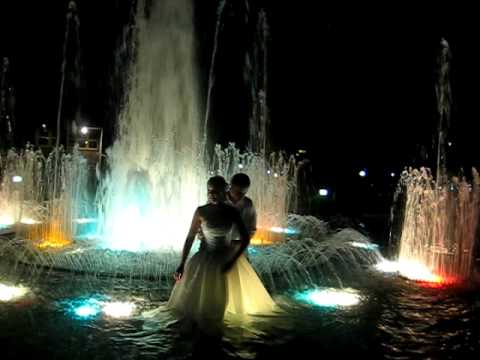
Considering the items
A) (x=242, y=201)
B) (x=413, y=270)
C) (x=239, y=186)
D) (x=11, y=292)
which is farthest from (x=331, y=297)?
(x=11, y=292)

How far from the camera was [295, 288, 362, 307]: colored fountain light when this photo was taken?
791 cm

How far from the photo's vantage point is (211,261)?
6.29 m

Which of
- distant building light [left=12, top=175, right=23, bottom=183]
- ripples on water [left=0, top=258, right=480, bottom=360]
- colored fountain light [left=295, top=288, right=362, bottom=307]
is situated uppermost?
distant building light [left=12, top=175, right=23, bottom=183]

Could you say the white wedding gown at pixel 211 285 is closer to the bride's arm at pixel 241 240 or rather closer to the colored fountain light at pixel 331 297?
the bride's arm at pixel 241 240

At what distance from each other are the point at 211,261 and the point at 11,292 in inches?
131

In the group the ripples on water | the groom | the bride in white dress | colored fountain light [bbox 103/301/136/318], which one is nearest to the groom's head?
the groom

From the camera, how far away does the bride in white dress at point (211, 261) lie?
6.18 m

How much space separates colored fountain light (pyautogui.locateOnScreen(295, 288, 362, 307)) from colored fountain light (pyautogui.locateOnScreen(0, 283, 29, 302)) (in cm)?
390

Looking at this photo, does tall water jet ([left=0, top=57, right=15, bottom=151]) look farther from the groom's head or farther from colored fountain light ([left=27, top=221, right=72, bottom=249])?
Result: the groom's head

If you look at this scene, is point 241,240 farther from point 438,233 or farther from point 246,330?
point 438,233

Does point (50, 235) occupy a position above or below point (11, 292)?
above

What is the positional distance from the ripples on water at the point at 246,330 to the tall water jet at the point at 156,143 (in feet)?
16.3

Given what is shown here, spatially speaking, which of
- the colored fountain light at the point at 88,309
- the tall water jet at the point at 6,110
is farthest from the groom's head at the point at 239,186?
the tall water jet at the point at 6,110

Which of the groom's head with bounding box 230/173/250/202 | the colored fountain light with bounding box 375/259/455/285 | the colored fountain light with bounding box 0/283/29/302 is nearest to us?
the groom's head with bounding box 230/173/250/202
